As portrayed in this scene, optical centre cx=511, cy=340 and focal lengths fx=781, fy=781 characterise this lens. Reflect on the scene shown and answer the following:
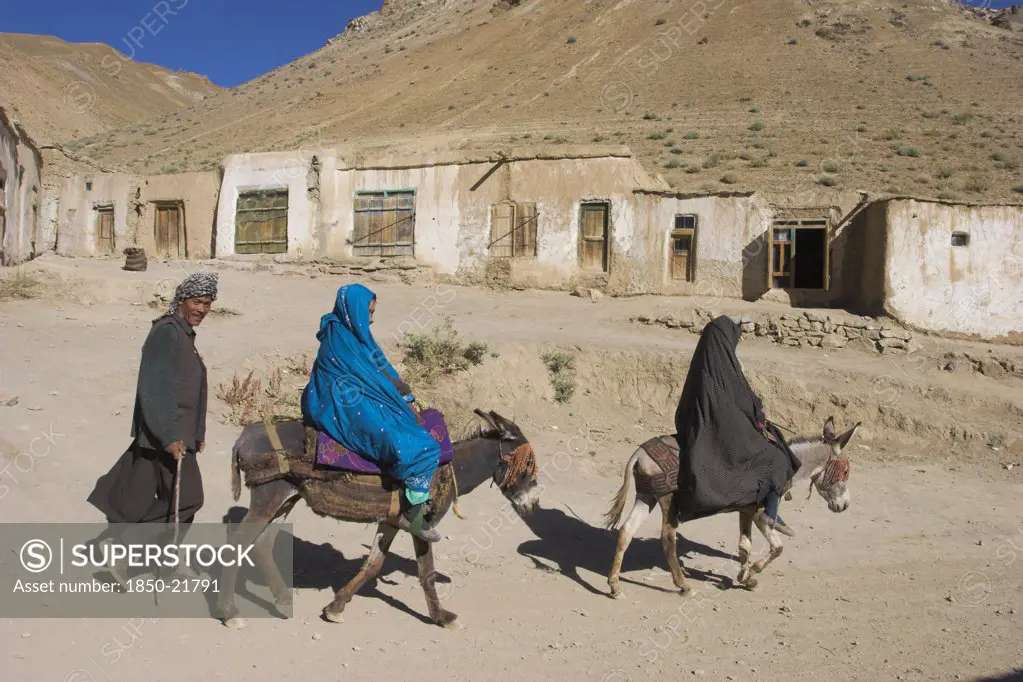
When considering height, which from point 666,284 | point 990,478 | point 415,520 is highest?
point 666,284

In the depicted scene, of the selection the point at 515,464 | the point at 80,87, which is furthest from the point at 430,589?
the point at 80,87

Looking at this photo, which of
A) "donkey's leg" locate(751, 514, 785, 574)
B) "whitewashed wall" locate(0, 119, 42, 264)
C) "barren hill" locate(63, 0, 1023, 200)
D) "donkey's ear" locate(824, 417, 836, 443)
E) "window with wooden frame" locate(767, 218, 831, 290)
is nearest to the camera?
"donkey's leg" locate(751, 514, 785, 574)

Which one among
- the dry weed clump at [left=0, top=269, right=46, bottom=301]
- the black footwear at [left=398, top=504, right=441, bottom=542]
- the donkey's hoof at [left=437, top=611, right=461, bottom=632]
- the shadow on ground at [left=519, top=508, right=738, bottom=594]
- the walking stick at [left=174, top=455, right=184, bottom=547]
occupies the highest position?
the dry weed clump at [left=0, top=269, right=46, bottom=301]

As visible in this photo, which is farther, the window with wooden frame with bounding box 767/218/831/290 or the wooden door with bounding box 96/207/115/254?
the wooden door with bounding box 96/207/115/254

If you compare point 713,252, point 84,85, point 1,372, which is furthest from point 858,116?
point 84,85

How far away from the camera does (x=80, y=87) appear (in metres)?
67.4

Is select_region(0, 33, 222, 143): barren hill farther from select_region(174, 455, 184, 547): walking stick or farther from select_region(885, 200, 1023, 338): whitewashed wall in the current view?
select_region(174, 455, 184, 547): walking stick

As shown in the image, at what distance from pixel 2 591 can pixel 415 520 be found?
2.28 m

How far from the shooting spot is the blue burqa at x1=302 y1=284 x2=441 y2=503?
14.3ft

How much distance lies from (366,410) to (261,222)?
17.5 m

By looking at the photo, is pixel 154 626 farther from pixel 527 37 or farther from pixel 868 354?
pixel 527 37

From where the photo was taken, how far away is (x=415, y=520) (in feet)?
14.7

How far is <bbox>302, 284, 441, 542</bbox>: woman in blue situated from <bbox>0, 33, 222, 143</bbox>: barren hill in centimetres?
4485

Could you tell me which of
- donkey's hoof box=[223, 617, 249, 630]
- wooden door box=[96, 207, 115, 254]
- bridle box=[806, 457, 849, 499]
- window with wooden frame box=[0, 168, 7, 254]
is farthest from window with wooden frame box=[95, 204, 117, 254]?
bridle box=[806, 457, 849, 499]
